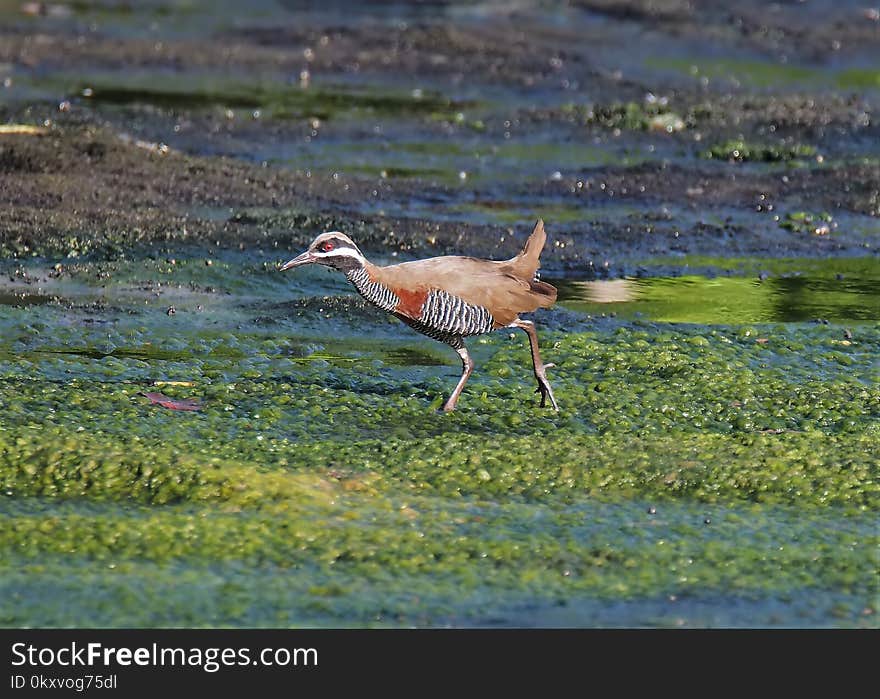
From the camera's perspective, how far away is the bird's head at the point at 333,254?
8969 millimetres

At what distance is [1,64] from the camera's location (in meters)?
20.2

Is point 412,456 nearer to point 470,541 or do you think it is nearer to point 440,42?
point 470,541

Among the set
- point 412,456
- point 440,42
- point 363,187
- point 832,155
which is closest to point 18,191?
point 363,187

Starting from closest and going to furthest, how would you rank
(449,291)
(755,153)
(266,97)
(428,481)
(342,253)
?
1. (428,481)
2. (342,253)
3. (449,291)
4. (755,153)
5. (266,97)

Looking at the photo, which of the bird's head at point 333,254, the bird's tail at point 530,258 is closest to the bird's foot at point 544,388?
the bird's tail at point 530,258

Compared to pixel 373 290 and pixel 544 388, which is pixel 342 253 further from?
pixel 544 388

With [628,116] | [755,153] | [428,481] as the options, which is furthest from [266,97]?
[428,481]

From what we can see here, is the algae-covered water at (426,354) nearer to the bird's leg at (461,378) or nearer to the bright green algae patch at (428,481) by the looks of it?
the bright green algae patch at (428,481)

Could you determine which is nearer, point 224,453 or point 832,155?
point 224,453

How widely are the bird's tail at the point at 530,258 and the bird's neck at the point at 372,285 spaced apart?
0.85 m

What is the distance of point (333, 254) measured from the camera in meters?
8.99

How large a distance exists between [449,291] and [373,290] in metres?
0.43

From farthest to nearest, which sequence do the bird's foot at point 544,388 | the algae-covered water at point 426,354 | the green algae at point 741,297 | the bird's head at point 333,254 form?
the green algae at point 741,297 < the bird's foot at point 544,388 < the bird's head at point 333,254 < the algae-covered water at point 426,354

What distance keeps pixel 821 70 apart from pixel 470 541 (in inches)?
644
